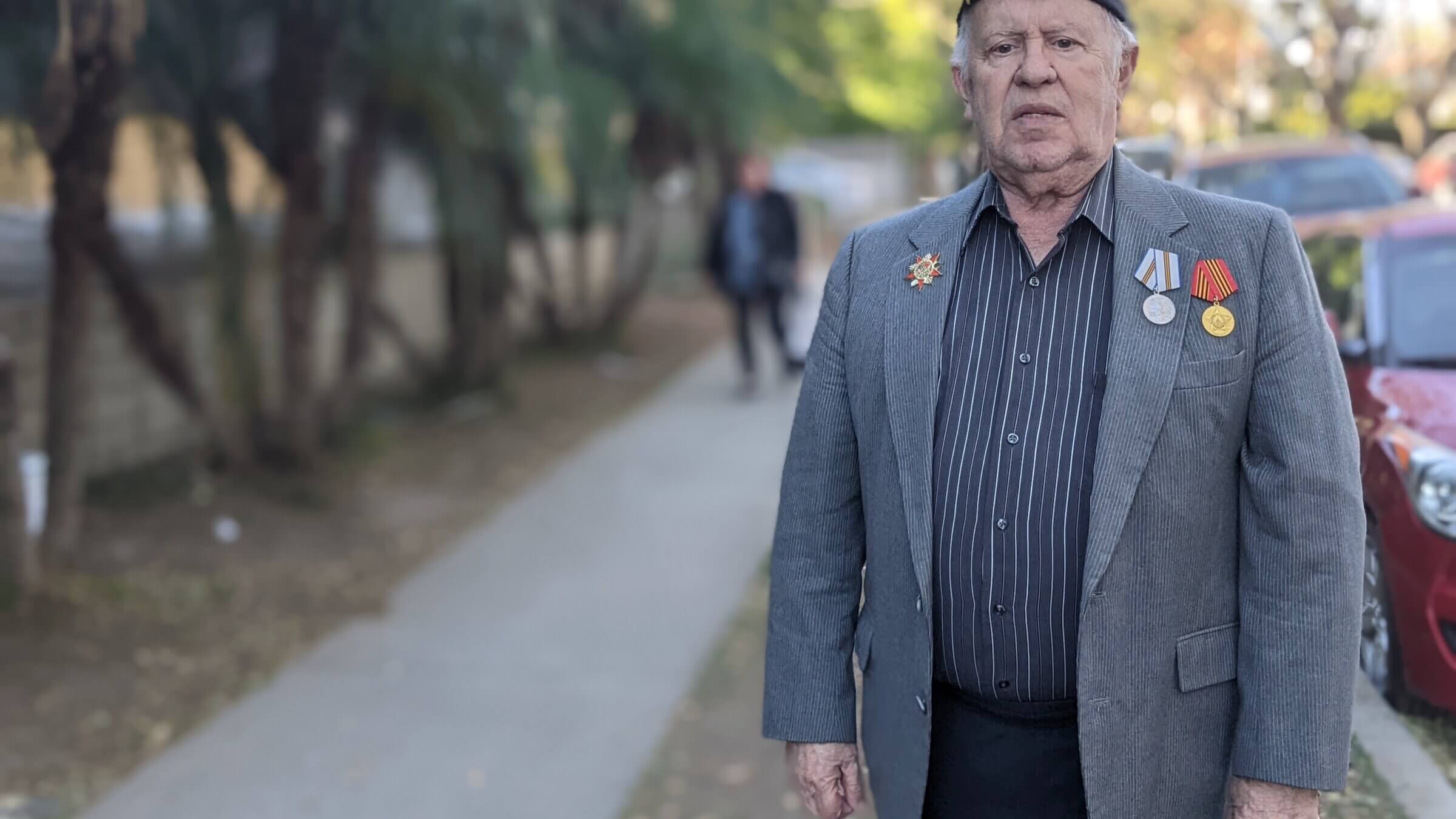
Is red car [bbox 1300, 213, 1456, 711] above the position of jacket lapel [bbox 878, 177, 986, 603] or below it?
below

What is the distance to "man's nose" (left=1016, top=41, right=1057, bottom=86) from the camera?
206cm

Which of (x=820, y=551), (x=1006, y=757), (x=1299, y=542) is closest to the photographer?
(x=1299, y=542)

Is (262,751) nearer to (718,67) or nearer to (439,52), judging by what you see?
(439,52)

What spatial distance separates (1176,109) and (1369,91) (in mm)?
2498

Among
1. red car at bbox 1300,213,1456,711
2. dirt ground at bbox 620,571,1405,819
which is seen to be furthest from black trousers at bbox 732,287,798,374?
red car at bbox 1300,213,1456,711

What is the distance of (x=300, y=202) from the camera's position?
25.5 ft

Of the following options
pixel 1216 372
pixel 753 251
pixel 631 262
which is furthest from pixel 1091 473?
pixel 631 262

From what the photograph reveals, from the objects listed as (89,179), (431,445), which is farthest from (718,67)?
(89,179)

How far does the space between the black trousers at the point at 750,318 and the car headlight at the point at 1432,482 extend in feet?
27.8

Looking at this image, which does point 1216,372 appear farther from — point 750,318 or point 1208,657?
point 750,318

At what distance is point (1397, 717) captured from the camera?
2.69 m

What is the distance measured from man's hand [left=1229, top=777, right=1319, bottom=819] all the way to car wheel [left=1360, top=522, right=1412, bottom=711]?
2.71 feet

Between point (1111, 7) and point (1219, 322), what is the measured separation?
49cm

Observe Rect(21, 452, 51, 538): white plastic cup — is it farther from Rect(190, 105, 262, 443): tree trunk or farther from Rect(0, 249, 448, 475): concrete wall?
Rect(190, 105, 262, 443): tree trunk
